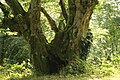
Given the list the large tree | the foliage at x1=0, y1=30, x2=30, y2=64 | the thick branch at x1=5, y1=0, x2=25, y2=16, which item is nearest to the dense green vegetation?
the foliage at x1=0, y1=30, x2=30, y2=64

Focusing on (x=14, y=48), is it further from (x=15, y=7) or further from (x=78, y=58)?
(x=78, y=58)

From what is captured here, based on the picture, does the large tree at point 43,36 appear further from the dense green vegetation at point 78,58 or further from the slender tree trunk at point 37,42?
the dense green vegetation at point 78,58

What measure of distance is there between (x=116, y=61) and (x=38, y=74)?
159 inches

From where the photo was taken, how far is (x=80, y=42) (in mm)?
9680

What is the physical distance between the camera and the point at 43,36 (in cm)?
939

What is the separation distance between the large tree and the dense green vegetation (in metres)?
0.40

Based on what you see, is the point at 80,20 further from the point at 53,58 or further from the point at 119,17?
the point at 119,17

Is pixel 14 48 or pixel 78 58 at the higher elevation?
pixel 78 58

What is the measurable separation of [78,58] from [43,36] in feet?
5.22

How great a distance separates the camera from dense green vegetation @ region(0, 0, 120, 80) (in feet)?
28.7

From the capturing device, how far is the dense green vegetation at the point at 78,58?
8.76m

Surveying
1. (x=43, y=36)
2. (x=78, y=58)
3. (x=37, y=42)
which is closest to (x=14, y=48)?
(x=43, y=36)

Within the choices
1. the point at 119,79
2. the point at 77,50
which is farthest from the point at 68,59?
the point at 119,79

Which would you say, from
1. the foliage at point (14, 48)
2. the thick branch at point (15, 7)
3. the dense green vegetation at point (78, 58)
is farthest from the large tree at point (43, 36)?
the foliage at point (14, 48)
